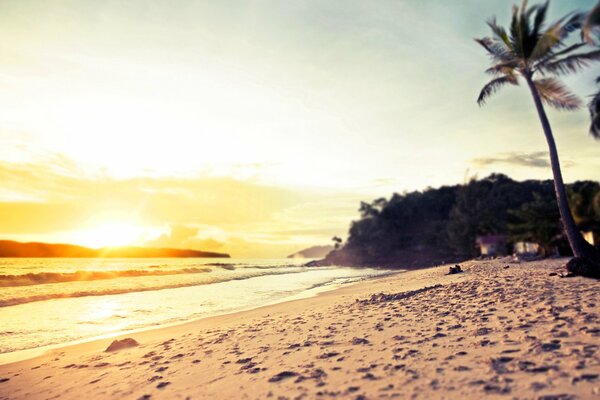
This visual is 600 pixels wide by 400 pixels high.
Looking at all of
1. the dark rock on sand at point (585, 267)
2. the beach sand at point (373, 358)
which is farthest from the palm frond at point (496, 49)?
the beach sand at point (373, 358)

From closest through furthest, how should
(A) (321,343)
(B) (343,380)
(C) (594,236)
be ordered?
1. (B) (343,380)
2. (A) (321,343)
3. (C) (594,236)

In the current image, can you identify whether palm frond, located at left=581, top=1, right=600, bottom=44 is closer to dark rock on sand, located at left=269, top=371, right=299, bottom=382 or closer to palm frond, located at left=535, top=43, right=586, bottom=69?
palm frond, located at left=535, top=43, right=586, bottom=69

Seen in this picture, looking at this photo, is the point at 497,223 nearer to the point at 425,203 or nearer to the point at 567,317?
the point at 425,203

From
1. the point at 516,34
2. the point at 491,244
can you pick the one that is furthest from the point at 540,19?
the point at 491,244

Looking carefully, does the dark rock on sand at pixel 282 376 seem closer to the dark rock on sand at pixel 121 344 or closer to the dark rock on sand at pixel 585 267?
the dark rock on sand at pixel 121 344

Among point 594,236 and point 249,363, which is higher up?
point 594,236

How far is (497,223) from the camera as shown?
207 feet

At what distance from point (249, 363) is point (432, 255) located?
92.3m

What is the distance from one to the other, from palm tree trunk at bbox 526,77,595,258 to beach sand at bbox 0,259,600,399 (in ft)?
19.9

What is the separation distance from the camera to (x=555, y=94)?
1691 centimetres

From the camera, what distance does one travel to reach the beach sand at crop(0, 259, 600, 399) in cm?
415

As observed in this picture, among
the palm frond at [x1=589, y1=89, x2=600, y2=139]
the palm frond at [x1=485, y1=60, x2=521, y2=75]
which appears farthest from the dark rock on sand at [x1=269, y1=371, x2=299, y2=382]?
the palm frond at [x1=589, y1=89, x2=600, y2=139]

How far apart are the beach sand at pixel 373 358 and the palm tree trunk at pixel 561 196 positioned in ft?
19.9

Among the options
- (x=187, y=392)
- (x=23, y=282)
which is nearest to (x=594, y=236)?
(x=187, y=392)
